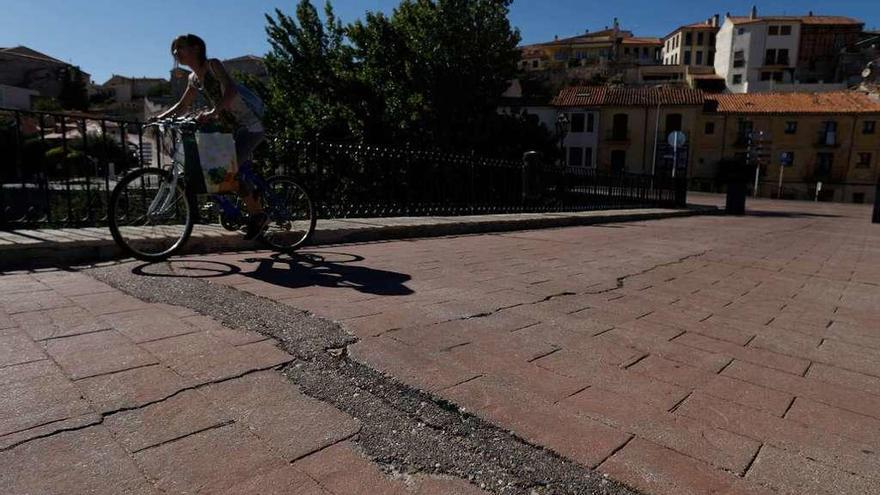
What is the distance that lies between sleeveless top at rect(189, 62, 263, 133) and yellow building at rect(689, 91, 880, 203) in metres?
47.9

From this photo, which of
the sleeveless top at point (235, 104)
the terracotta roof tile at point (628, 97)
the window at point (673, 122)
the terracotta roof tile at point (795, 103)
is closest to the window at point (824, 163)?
the terracotta roof tile at point (795, 103)

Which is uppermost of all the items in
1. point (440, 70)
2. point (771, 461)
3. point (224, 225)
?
point (440, 70)

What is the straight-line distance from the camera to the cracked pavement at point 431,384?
5.48ft

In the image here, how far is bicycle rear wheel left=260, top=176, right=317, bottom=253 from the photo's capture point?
4941mm

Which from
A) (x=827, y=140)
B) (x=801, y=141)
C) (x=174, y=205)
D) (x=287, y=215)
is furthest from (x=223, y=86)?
(x=827, y=140)

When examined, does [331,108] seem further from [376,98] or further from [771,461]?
[771,461]

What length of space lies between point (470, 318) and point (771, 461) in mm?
1740

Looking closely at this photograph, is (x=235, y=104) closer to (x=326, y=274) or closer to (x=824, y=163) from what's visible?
(x=326, y=274)

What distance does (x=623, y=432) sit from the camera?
1.93 meters

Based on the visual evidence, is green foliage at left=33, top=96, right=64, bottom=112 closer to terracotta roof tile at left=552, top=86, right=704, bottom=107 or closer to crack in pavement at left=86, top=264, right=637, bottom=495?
terracotta roof tile at left=552, top=86, right=704, bottom=107

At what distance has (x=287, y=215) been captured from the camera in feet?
16.5

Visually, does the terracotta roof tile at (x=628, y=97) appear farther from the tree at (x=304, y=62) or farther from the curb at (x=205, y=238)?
the curb at (x=205, y=238)

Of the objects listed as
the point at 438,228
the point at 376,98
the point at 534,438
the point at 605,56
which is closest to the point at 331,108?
the point at 376,98

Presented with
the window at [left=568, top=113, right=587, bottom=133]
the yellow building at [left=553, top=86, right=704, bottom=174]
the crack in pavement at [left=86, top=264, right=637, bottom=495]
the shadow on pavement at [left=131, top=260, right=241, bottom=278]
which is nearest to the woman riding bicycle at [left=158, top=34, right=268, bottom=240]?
the shadow on pavement at [left=131, top=260, right=241, bottom=278]
